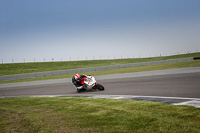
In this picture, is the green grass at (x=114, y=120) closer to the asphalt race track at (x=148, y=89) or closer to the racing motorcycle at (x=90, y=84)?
the asphalt race track at (x=148, y=89)

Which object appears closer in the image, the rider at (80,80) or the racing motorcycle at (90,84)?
the racing motorcycle at (90,84)

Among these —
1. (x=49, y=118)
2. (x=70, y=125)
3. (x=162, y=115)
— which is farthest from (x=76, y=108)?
(x=162, y=115)

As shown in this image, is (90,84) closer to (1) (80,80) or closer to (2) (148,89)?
(1) (80,80)

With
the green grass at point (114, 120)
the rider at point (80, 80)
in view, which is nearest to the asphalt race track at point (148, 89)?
the rider at point (80, 80)

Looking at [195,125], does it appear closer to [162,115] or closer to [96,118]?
[162,115]

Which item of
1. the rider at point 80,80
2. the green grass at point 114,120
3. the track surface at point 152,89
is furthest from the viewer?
the rider at point 80,80

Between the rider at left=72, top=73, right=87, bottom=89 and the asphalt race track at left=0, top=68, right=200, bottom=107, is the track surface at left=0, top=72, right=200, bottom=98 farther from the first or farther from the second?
the rider at left=72, top=73, right=87, bottom=89

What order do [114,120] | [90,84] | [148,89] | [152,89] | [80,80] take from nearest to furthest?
[114,120], [152,89], [148,89], [90,84], [80,80]

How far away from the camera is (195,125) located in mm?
4891

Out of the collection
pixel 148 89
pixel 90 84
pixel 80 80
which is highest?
pixel 80 80

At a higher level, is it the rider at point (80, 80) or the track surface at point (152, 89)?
the rider at point (80, 80)

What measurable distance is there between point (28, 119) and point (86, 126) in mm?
2008

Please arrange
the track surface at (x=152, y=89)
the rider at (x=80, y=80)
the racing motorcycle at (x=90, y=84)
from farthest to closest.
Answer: the rider at (x=80, y=80)
the racing motorcycle at (x=90, y=84)
the track surface at (x=152, y=89)

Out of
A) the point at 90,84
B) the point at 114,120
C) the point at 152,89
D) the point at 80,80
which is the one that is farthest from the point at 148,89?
the point at 114,120
